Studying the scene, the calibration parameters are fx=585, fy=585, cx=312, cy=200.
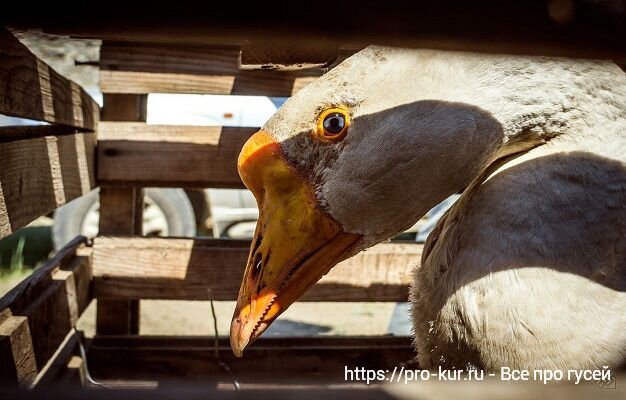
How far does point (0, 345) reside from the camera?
1.66 m

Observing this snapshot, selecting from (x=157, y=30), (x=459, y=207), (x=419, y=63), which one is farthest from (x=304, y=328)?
(x=157, y=30)

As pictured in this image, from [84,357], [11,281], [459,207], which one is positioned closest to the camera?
[459,207]

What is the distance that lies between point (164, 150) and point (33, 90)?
0.97 meters

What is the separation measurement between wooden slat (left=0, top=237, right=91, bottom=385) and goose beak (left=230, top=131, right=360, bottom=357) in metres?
0.65

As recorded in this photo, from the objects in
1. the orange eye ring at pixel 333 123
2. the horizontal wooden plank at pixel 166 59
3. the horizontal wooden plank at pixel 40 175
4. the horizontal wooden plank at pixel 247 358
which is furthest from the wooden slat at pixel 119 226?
the orange eye ring at pixel 333 123

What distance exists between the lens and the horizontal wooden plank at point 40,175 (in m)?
1.74

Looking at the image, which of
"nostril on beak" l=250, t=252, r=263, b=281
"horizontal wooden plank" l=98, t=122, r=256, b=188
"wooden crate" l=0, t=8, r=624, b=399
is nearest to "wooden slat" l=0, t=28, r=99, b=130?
"wooden crate" l=0, t=8, r=624, b=399

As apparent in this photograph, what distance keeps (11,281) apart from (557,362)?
6456mm

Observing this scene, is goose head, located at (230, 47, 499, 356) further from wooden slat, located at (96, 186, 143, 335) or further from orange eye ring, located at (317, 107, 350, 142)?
wooden slat, located at (96, 186, 143, 335)

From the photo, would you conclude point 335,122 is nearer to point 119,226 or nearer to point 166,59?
point 166,59

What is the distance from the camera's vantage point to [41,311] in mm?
2074

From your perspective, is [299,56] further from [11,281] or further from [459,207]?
[11,281]

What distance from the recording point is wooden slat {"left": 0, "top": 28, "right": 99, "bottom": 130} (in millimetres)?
1665

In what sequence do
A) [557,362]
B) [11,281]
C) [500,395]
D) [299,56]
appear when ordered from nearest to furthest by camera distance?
[500,395], [557,362], [299,56], [11,281]
